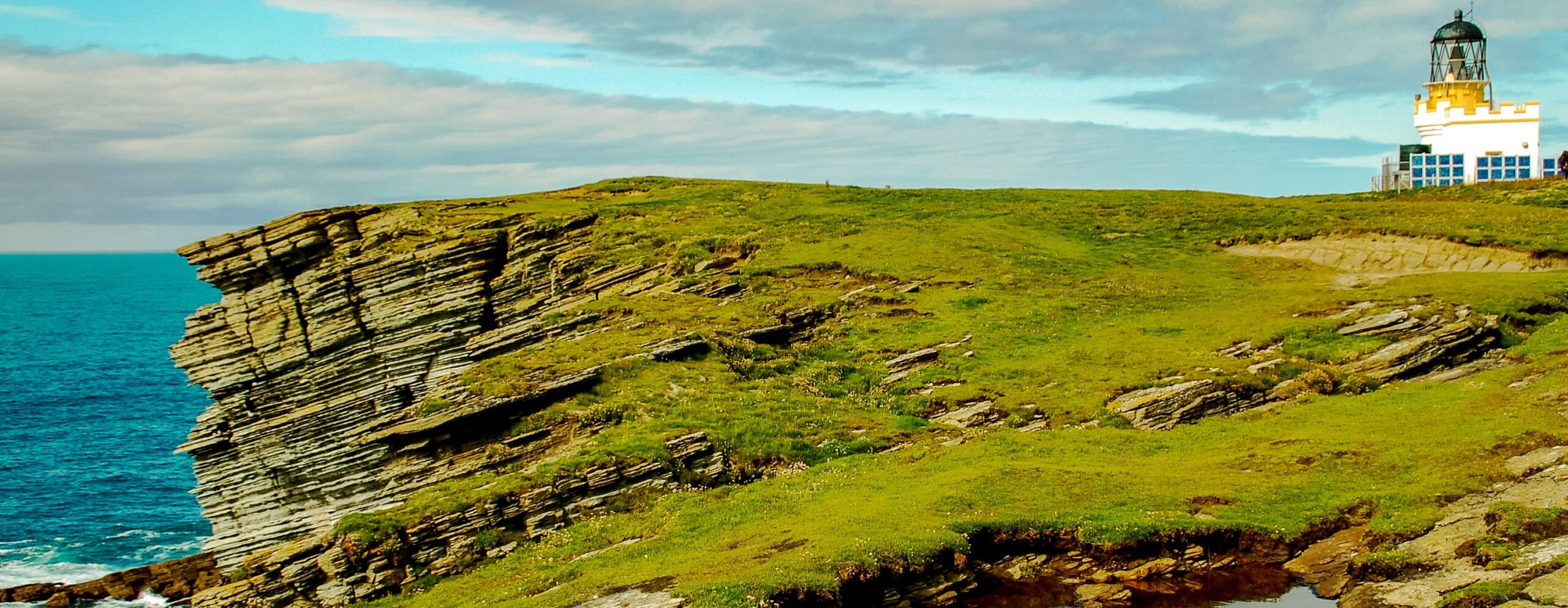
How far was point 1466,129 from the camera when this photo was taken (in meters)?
86.9

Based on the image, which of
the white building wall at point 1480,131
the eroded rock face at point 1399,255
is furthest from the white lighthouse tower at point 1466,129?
the eroded rock face at point 1399,255

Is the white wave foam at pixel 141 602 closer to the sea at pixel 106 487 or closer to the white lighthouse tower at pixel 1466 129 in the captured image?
the sea at pixel 106 487

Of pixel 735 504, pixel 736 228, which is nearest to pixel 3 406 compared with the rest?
pixel 736 228

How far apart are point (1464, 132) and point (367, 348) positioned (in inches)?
3039

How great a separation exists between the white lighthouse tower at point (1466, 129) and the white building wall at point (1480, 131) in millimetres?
44

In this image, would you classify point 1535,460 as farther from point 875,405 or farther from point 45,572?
point 45,572

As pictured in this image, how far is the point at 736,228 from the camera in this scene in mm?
70812

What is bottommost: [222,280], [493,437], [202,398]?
[202,398]

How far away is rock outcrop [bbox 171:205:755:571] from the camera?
4241 centimetres

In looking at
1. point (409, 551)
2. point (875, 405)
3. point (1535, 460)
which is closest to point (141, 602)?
point (409, 551)

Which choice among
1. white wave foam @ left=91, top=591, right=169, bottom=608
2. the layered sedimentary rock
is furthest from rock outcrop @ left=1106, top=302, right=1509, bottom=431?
white wave foam @ left=91, top=591, right=169, bottom=608

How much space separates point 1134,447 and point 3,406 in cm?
11358

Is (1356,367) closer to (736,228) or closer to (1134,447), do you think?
(1134,447)

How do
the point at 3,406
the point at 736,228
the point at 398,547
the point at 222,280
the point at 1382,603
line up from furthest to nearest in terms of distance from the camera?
1. the point at 3,406
2. the point at 736,228
3. the point at 222,280
4. the point at 398,547
5. the point at 1382,603
